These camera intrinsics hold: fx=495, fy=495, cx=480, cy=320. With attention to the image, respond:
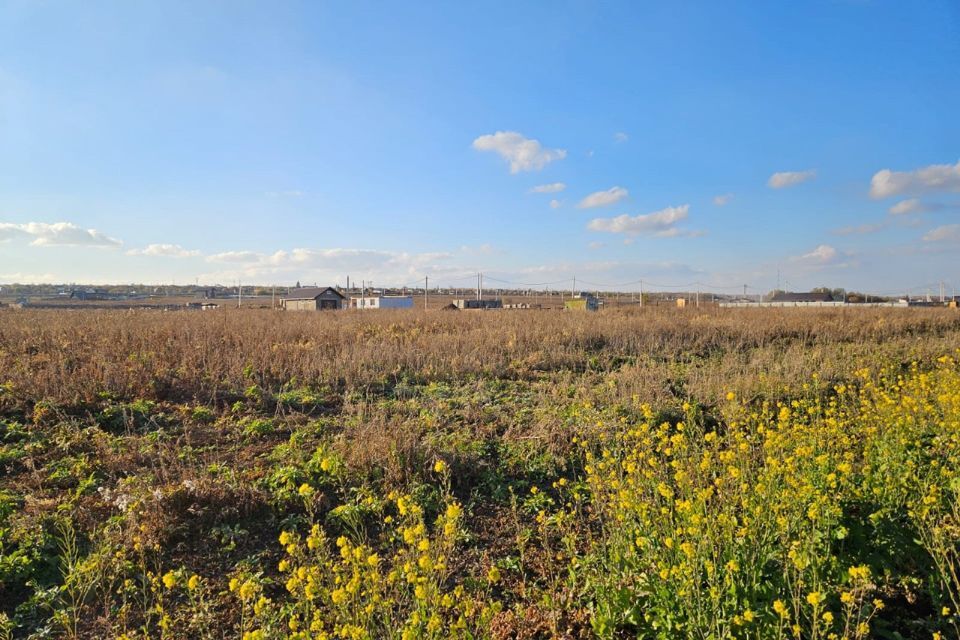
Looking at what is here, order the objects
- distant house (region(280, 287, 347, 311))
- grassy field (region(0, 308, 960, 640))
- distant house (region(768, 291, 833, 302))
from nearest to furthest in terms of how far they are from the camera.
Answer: grassy field (region(0, 308, 960, 640)), distant house (region(280, 287, 347, 311)), distant house (region(768, 291, 833, 302))

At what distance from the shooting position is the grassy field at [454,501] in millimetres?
2510

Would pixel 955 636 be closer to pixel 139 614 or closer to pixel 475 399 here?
pixel 139 614

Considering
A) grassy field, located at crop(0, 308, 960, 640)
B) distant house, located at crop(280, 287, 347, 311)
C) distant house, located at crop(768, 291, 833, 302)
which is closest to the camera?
grassy field, located at crop(0, 308, 960, 640)

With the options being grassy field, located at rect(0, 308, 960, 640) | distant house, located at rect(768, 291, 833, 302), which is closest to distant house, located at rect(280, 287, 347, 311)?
grassy field, located at rect(0, 308, 960, 640)

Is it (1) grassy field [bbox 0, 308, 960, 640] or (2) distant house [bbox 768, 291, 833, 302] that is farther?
(2) distant house [bbox 768, 291, 833, 302]

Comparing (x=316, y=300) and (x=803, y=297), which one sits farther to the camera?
(x=803, y=297)

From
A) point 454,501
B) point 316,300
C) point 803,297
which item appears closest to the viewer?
point 454,501

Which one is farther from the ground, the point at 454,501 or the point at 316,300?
the point at 316,300

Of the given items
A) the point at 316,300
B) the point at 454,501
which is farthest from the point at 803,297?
the point at 454,501

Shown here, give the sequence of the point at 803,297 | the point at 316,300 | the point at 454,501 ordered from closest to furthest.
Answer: the point at 454,501 → the point at 316,300 → the point at 803,297

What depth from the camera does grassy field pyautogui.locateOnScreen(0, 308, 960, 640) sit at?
251cm

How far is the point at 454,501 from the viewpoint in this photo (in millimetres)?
4207

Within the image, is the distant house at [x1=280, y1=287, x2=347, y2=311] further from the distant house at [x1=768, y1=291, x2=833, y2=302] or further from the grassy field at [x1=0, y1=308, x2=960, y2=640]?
the distant house at [x1=768, y1=291, x2=833, y2=302]

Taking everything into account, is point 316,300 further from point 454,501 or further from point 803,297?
point 803,297
